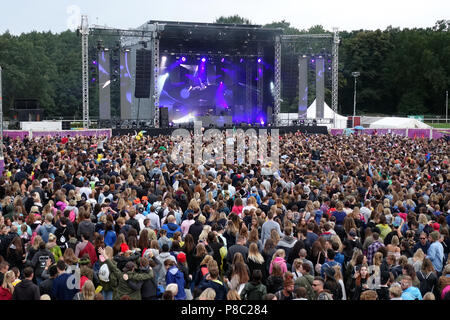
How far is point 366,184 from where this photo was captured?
13047mm

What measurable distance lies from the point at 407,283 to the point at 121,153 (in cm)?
1470

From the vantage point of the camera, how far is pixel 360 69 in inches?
2756

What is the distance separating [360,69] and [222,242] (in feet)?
213

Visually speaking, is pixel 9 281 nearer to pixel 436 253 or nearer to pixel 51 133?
pixel 436 253

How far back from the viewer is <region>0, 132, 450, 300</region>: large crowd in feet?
21.1

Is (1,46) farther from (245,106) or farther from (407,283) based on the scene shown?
(407,283)

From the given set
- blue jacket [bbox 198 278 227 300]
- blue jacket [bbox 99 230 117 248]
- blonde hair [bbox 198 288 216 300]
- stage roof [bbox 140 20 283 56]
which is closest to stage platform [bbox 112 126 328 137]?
stage roof [bbox 140 20 283 56]

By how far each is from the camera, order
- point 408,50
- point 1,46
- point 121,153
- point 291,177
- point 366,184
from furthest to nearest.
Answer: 1. point 408,50
2. point 1,46
3. point 121,153
4. point 291,177
5. point 366,184

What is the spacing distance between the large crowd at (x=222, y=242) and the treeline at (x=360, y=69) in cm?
4567

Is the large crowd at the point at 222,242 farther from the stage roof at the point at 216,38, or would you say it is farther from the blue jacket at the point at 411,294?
the stage roof at the point at 216,38

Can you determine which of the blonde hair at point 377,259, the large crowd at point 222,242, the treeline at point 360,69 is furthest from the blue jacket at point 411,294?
the treeline at point 360,69

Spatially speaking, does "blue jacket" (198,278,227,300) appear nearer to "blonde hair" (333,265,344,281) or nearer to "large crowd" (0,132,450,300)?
"large crowd" (0,132,450,300)

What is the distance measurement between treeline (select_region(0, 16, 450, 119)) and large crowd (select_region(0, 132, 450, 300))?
4567 cm
